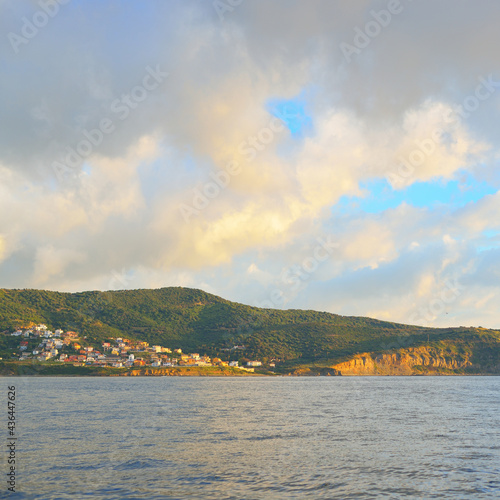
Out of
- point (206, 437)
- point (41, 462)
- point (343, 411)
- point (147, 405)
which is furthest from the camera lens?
point (147, 405)

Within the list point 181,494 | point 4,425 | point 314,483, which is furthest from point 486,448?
point 4,425

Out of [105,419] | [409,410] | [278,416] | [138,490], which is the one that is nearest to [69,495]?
[138,490]

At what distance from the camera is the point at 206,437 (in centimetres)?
4669

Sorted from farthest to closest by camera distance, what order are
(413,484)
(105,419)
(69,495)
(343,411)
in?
(343,411), (105,419), (413,484), (69,495)

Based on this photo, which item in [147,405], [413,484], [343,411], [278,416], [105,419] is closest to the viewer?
[413,484]

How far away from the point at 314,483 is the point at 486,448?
68.1 feet

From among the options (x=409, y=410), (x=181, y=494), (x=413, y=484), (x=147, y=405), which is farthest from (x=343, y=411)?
(x=181, y=494)

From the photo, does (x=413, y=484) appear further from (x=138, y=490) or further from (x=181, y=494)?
(x=138, y=490)

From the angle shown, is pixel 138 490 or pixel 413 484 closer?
pixel 138 490

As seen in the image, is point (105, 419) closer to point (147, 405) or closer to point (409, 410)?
point (147, 405)

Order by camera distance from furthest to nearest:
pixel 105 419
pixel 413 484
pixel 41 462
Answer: pixel 105 419 → pixel 41 462 → pixel 413 484

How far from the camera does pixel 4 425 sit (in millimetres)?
52312

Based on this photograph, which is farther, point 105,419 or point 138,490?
point 105,419

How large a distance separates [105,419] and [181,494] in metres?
36.9
